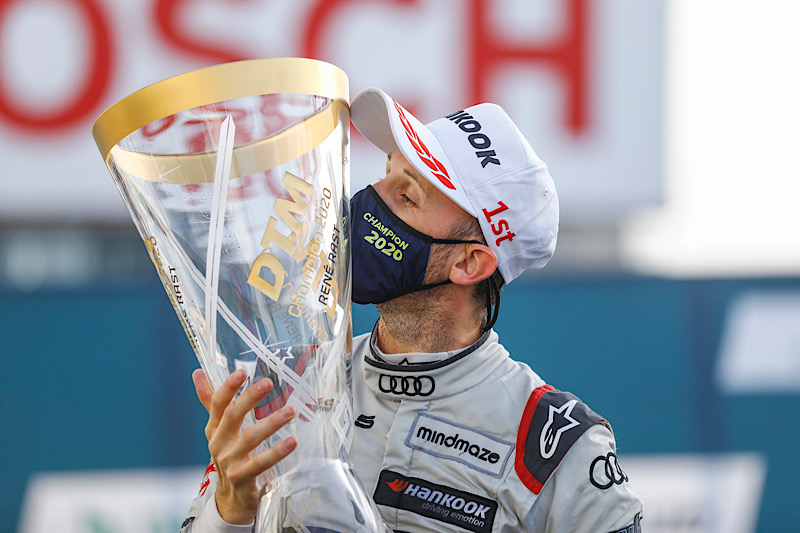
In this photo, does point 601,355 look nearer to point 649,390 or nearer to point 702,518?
point 649,390

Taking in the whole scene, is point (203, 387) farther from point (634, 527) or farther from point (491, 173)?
point (634, 527)

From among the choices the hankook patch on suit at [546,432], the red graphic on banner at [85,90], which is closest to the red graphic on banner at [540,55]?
the red graphic on banner at [85,90]

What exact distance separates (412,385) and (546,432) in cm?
28

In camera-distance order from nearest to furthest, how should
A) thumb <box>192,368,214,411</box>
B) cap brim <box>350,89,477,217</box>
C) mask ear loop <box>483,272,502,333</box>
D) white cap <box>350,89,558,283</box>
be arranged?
thumb <box>192,368,214,411</box>
cap brim <box>350,89,477,217</box>
white cap <box>350,89,558,283</box>
mask ear loop <box>483,272,502,333</box>

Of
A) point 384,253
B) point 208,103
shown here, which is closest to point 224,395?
point 208,103

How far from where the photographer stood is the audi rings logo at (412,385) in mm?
1597

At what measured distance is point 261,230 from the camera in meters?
1.14

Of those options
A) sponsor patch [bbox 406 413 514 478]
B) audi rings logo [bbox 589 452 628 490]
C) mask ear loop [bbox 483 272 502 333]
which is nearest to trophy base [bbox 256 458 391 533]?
sponsor patch [bbox 406 413 514 478]

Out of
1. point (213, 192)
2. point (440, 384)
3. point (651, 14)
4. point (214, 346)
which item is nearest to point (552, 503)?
point (440, 384)

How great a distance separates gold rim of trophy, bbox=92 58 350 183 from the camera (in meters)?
1.09

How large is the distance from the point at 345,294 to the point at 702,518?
120 inches

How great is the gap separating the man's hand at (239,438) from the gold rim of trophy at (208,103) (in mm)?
298

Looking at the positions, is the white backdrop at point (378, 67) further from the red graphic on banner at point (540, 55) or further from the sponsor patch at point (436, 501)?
the sponsor patch at point (436, 501)

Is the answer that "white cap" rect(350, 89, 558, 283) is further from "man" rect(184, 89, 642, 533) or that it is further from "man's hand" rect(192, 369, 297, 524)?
"man's hand" rect(192, 369, 297, 524)
